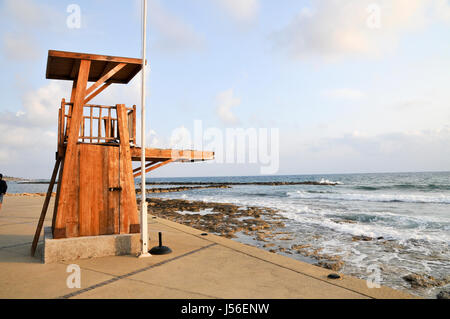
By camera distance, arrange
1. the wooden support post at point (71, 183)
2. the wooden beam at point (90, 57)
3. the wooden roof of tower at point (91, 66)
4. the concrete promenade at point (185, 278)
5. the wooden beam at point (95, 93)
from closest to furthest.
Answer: the concrete promenade at point (185, 278) < the wooden support post at point (71, 183) < the wooden beam at point (90, 57) < the wooden roof of tower at point (91, 66) < the wooden beam at point (95, 93)

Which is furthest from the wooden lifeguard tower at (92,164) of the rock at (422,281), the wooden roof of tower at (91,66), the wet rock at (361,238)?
the wet rock at (361,238)

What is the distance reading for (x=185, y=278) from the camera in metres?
4.92

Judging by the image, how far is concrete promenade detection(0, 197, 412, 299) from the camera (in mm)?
4234

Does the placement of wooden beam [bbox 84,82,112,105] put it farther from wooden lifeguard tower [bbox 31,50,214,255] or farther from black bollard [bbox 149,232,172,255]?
black bollard [bbox 149,232,172,255]

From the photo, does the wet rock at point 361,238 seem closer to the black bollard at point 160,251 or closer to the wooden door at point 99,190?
the black bollard at point 160,251

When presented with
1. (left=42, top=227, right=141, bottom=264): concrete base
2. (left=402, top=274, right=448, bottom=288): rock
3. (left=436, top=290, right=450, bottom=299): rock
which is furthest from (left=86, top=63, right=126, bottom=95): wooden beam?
(left=436, top=290, right=450, bottom=299): rock

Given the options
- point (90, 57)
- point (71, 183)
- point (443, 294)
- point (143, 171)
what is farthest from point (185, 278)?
point (90, 57)

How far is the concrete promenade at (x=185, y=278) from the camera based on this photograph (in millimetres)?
4234

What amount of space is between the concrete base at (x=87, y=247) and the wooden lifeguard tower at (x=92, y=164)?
0.20 metres

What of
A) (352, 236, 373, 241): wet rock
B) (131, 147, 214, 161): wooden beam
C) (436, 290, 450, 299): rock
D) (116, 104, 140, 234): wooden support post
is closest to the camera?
(436, 290, 450, 299): rock

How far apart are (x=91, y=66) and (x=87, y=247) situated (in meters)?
4.70

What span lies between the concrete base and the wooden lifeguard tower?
200mm

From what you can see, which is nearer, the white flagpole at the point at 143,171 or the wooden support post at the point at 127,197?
the white flagpole at the point at 143,171

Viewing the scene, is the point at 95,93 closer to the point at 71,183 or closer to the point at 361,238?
the point at 71,183
